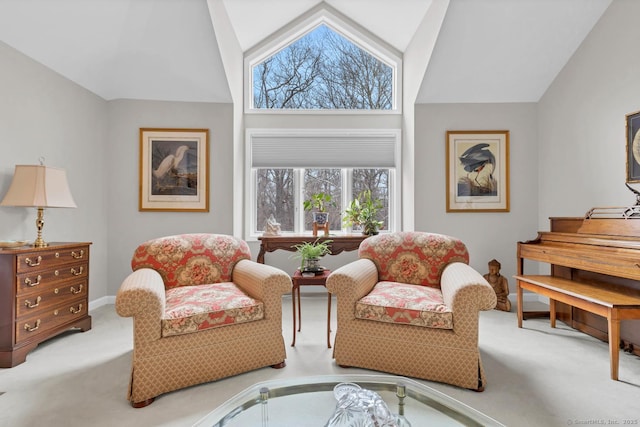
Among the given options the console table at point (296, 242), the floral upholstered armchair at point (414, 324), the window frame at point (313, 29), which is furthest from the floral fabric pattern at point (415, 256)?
the window frame at point (313, 29)

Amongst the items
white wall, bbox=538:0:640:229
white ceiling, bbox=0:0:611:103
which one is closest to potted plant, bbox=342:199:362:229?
white ceiling, bbox=0:0:611:103

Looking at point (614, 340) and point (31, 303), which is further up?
point (31, 303)

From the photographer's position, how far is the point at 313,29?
183 inches

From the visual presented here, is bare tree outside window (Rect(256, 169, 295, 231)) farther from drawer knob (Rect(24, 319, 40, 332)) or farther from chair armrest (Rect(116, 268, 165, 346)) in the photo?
chair armrest (Rect(116, 268, 165, 346))

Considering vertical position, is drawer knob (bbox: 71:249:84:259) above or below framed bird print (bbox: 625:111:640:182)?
below

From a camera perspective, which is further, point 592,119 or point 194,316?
point 592,119

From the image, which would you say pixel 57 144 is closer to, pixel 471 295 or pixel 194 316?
pixel 194 316

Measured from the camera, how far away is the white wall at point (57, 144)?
9.17 feet

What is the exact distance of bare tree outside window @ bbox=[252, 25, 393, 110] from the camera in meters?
4.61

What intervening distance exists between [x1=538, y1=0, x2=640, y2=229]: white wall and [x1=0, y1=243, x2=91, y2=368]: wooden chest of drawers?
473 cm

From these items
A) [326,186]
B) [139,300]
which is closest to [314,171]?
[326,186]

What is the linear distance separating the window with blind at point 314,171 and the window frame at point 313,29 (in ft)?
0.91

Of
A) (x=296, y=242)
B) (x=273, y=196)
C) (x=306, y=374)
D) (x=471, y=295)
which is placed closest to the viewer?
(x=471, y=295)

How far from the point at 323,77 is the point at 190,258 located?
3.14 metres
